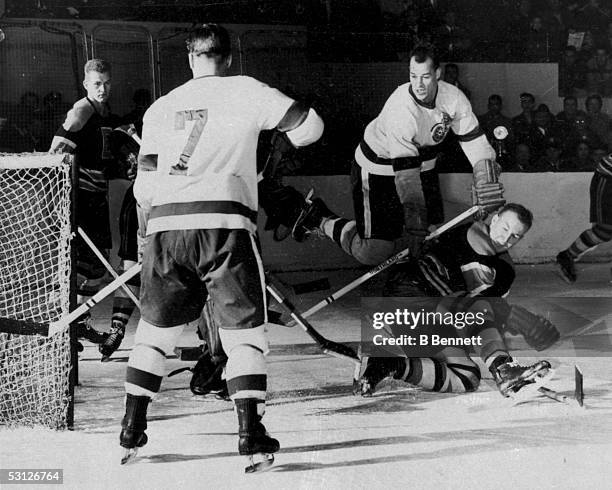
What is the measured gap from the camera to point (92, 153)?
3.91 metres

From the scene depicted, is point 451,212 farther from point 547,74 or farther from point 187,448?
point 187,448

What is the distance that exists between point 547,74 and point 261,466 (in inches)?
193

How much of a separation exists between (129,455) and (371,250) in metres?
1.65

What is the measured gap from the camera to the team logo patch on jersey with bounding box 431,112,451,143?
365cm

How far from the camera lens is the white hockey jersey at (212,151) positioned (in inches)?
91.2

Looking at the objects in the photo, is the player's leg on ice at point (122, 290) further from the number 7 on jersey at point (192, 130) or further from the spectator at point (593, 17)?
the spectator at point (593, 17)

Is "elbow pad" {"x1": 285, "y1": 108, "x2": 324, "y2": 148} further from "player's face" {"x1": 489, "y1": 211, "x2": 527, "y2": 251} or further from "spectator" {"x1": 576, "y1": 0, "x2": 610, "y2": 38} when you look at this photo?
"spectator" {"x1": 576, "y1": 0, "x2": 610, "y2": 38}

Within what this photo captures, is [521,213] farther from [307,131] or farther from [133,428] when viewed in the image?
[133,428]

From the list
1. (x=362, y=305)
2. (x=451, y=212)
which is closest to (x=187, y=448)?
(x=362, y=305)

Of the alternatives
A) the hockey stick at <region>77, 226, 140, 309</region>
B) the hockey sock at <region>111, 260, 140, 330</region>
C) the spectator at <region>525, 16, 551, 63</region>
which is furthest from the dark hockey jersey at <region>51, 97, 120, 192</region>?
the spectator at <region>525, 16, 551, 63</region>

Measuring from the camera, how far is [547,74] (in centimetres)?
648

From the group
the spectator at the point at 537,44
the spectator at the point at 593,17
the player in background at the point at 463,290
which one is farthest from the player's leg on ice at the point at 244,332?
the spectator at the point at 593,17

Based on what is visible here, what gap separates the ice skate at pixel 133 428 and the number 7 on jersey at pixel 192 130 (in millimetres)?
590

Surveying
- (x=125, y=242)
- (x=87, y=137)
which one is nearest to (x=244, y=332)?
(x=125, y=242)
